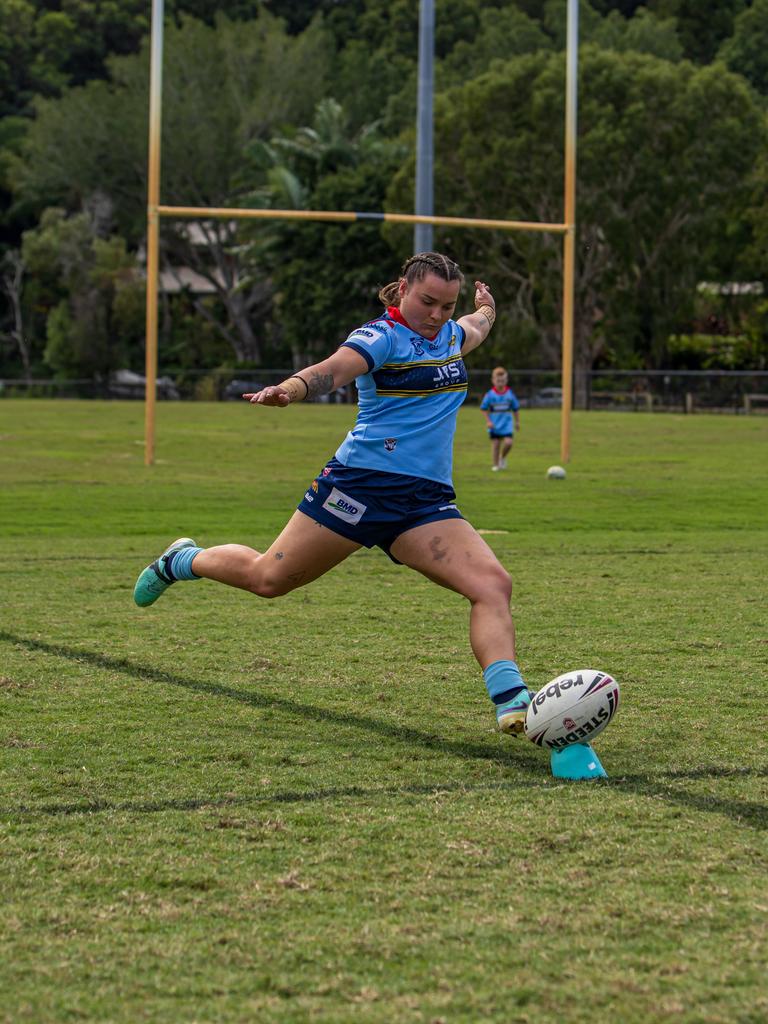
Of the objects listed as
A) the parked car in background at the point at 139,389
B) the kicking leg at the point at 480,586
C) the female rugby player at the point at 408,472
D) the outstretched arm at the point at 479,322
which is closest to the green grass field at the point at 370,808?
the kicking leg at the point at 480,586

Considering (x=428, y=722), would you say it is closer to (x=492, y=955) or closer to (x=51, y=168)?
(x=492, y=955)

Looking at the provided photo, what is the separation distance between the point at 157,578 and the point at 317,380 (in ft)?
6.73

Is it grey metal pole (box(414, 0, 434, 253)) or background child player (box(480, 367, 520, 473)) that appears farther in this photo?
grey metal pole (box(414, 0, 434, 253))

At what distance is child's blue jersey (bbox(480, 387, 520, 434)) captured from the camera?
21266 mm

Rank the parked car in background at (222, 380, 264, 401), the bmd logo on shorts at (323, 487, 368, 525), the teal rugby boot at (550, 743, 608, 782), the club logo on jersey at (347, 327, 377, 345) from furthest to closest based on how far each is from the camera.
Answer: the parked car in background at (222, 380, 264, 401)
the bmd logo on shorts at (323, 487, 368, 525)
the club logo on jersey at (347, 327, 377, 345)
the teal rugby boot at (550, 743, 608, 782)

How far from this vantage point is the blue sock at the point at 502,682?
5.59 m

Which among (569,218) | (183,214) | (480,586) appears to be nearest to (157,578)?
(480,586)

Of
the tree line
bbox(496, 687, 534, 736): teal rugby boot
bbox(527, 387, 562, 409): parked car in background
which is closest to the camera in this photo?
bbox(496, 687, 534, 736): teal rugby boot

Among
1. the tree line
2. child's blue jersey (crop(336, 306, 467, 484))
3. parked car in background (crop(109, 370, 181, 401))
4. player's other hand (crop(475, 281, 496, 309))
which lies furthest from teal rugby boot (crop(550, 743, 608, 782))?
parked car in background (crop(109, 370, 181, 401))

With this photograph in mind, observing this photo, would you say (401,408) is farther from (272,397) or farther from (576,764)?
(576,764)

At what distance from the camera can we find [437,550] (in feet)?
19.6

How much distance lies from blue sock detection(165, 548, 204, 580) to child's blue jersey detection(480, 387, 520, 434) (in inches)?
Answer: 561

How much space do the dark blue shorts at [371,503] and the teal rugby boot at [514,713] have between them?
0.84 m

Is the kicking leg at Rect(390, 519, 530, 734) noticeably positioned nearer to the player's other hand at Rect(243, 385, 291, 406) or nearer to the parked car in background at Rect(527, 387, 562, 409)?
the player's other hand at Rect(243, 385, 291, 406)
